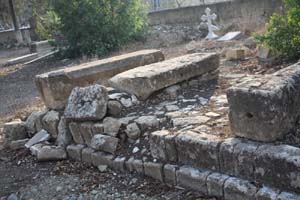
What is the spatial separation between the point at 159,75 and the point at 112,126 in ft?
2.97

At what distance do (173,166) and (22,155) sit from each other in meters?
2.22

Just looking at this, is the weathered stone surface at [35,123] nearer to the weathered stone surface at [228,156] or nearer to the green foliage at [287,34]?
the weathered stone surface at [228,156]

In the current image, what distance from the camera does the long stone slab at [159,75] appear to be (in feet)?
15.6

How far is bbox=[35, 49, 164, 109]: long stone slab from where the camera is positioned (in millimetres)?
5219

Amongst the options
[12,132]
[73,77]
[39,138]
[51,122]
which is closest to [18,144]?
[12,132]

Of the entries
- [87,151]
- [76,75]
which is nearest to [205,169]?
[87,151]

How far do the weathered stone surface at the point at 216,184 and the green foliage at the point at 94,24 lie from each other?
8429 mm

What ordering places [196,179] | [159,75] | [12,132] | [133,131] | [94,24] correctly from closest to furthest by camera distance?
1. [196,179]
2. [133,131]
3. [159,75]
4. [12,132]
5. [94,24]

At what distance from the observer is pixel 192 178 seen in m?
3.47

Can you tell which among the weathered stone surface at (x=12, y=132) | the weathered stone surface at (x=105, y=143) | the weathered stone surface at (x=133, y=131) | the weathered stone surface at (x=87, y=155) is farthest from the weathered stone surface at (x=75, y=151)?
the weathered stone surface at (x=12, y=132)

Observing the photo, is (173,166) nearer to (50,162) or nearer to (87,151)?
(87,151)

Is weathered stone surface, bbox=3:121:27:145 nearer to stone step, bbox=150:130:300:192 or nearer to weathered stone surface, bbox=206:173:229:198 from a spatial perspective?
stone step, bbox=150:130:300:192

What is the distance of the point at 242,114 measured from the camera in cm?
323

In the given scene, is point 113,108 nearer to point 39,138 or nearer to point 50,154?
point 50,154
